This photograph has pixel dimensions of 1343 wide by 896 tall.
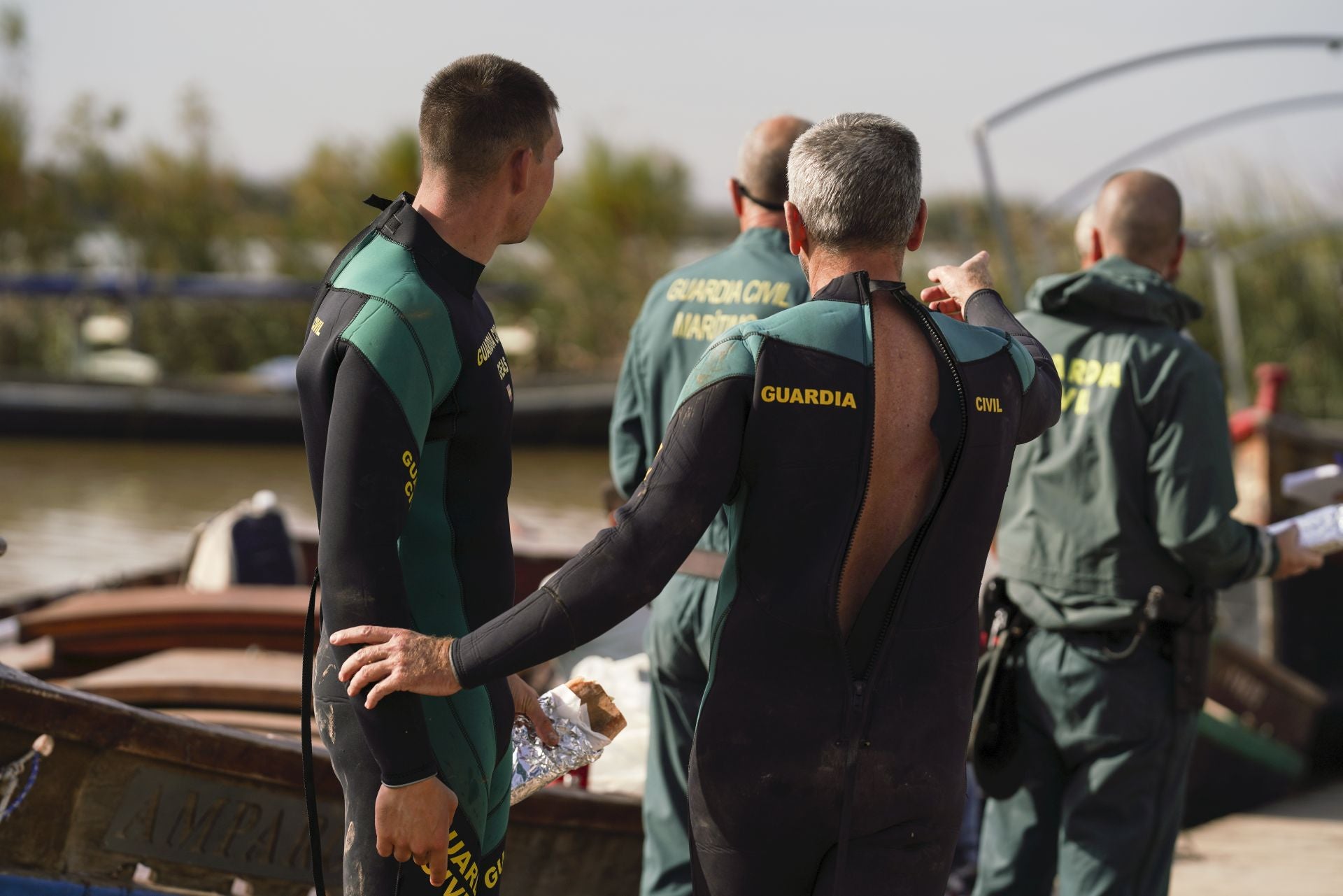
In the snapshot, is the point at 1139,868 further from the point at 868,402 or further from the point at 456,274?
the point at 456,274

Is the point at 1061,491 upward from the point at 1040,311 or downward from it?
downward

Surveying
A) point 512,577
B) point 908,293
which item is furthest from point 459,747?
point 908,293

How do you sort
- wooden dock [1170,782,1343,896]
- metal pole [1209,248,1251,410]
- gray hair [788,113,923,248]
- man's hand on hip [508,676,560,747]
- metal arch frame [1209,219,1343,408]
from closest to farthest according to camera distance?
gray hair [788,113,923,248]
man's hand on hip [508,676,560,747]
wooden dock [1170,782,1343,896]
metal pole [1209,248,1251,410]
metal arch frame [1209,219,1343,408]

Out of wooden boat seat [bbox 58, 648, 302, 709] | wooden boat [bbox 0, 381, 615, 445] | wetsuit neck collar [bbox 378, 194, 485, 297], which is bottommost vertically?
wooden boat [bbox 0, 381, 615, 445]

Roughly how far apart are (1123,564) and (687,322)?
1273mm

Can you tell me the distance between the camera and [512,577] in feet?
8.34

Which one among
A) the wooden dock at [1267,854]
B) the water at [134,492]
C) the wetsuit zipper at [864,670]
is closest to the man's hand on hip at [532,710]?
the wetsuit zipper at [864,670]

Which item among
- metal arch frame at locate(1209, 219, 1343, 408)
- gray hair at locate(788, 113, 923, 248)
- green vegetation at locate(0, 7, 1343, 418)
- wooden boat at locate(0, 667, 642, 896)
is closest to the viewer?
gray hair at locate(788, 113, 923, 248)

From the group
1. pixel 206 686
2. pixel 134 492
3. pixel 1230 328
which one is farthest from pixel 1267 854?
pixel 134 492

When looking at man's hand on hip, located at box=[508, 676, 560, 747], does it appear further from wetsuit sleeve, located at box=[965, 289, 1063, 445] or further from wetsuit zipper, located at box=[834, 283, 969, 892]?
wetsuit sleeve, located at box=[965, 289, 1063, 445]

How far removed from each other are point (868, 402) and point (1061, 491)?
1.71 m

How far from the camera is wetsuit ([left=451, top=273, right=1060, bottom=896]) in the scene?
2.16m

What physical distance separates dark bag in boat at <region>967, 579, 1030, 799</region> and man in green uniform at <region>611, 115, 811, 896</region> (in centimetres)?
76

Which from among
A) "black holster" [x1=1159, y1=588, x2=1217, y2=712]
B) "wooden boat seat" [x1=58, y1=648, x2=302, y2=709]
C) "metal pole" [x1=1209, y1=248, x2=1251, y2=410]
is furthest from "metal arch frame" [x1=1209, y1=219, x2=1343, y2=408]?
"wooden boat seat" [x1=58, y1=648, x2=302, y2=709]
